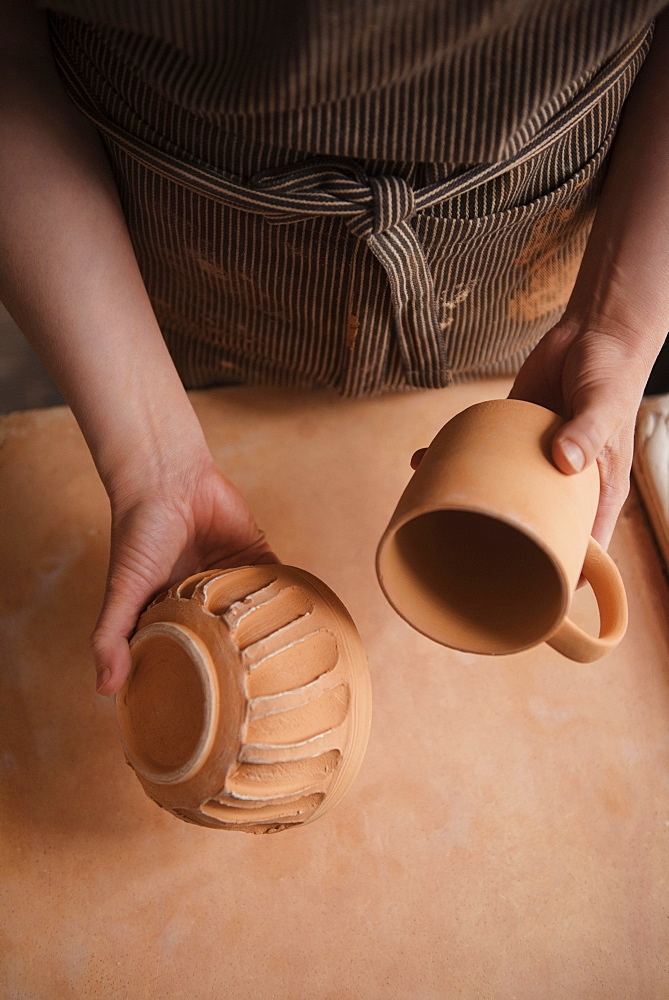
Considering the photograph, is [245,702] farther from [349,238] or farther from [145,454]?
[349,238]

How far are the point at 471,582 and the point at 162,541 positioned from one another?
13.3 inches

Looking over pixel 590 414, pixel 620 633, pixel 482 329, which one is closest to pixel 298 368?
pixel 482 329

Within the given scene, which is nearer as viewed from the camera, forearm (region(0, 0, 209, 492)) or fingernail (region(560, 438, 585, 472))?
fingernail (region(560, 438, 585, 472))

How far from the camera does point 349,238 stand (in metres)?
0.80

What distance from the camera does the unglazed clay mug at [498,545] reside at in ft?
1.89

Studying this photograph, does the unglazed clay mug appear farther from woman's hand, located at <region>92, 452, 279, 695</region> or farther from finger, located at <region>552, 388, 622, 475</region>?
woman's hand, located at <region>92, 452, 279, 695</region>

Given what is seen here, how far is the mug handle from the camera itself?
25.4 inches

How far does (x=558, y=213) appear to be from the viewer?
86 cm

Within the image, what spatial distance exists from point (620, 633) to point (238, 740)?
354 mm

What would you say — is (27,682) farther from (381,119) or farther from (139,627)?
(381,119)

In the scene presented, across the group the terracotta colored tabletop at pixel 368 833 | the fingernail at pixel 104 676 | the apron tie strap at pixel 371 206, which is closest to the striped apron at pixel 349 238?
the apron tie strap at pixel 371 206

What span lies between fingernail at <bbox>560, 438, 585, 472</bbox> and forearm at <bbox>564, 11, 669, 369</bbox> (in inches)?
9.5

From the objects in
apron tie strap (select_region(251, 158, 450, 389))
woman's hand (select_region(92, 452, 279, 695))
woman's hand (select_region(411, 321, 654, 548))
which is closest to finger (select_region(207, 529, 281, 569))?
woman's hand (select_region(92, 452, 279, 695))

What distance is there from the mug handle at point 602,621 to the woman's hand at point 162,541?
1.26ft
